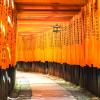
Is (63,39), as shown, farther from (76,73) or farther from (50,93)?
(50,93)

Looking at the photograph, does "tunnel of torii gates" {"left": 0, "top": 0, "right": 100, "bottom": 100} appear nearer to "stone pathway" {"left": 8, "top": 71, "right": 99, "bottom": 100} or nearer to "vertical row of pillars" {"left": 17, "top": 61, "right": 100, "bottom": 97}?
"vertical row of pillars" {"left": 17, "top": 61, "right": 100, "bottom": 97}

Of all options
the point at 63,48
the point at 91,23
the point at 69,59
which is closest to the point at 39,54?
the point at 63,48

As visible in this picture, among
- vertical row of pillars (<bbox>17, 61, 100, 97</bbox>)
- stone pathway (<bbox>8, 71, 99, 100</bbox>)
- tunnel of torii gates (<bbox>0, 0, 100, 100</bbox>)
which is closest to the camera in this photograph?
tunnel of torii gates (<bbox>0, 0, 100, 100</bbox>)


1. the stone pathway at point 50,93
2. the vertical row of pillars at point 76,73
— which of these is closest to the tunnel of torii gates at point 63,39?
the vertical row of pillars at point 76,73

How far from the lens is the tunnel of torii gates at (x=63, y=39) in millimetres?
17872

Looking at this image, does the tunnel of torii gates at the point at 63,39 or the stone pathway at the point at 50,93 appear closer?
the tunnel of torii gates at the point at 63,39

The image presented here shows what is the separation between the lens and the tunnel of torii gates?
17.9 metres

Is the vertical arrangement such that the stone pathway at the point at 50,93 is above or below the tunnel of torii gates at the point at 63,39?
below

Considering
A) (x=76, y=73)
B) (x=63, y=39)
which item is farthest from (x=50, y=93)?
(x=63, y=39)

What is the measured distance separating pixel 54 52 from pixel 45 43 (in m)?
6.11

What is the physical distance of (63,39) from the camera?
34.0 metres

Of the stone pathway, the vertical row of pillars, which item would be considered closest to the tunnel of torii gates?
the vertical row of pillars

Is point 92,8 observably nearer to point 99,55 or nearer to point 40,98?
point 99,55

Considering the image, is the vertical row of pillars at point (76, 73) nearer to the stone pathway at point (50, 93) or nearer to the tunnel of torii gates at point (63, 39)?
the tunnel of torii gates at point (63, 39)
